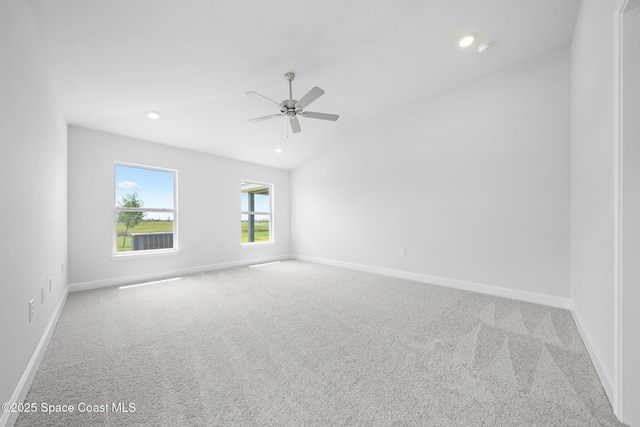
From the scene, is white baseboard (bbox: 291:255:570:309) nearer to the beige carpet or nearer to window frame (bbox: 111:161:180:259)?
the beige carpet

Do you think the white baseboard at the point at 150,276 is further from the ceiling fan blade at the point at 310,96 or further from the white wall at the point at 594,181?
the white wall at the point at 594,181

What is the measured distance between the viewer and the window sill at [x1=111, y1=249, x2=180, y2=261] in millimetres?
3918

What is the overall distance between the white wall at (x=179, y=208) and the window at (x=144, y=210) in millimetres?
148

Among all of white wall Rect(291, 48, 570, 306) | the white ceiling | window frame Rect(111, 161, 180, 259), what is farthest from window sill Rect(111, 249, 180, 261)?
white wall Rect(291, 48, 570, 306)

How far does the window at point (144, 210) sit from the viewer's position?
4.06m

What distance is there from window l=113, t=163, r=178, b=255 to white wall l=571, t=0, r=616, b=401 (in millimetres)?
5529

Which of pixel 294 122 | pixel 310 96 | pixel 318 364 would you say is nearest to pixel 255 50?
pixel 310 96

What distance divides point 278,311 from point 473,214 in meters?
3.05

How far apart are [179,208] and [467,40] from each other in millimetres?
5079

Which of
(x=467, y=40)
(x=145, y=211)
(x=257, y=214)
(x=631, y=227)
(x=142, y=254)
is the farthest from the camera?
(x=257, y=214)

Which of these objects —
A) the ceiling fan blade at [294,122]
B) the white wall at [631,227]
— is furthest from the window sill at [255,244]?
the white wall at [631,227]

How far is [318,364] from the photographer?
5.87 ft

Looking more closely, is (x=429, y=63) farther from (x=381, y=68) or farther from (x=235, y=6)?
(x=235, y=6)

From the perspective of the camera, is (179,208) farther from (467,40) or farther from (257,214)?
(467,40)
